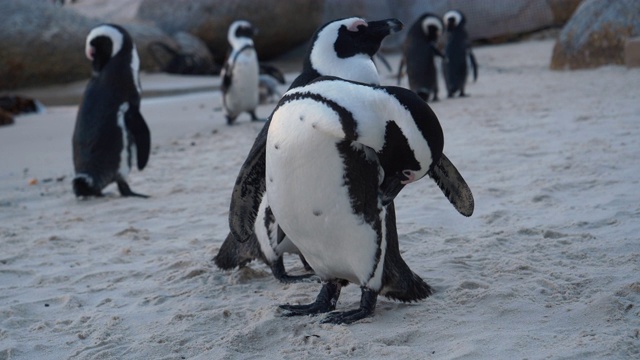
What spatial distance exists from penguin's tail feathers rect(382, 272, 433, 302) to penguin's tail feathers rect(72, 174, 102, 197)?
112 inches

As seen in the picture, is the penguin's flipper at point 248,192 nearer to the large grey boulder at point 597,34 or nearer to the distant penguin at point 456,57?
the distant penguin at point 456,57

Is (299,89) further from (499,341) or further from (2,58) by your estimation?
(2,58)

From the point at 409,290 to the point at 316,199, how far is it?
1.49 ft

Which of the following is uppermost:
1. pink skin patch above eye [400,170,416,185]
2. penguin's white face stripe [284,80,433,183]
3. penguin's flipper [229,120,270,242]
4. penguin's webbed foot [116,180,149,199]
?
penguin's white face stripe [284,80,433,183]

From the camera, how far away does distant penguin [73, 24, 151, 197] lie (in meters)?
5.34

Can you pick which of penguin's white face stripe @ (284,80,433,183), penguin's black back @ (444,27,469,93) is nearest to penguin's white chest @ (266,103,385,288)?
penguin's white face stripe @ (284,80,433,183)

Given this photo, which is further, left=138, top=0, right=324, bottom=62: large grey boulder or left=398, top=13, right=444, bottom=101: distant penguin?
left=138, top=0, right=324, bottom=62: large grey boulder

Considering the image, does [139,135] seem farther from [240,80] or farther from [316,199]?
[240,80]

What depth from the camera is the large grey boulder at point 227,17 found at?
17.6 metres

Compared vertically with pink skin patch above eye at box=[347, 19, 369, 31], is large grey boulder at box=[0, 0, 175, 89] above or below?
below

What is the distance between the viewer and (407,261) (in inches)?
129

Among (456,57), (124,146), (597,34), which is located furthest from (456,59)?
(124,146)

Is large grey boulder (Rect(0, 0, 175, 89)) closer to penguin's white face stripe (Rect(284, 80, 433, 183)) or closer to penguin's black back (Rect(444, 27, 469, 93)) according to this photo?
penguin's black back (Rect(444, 27, 469, 93))

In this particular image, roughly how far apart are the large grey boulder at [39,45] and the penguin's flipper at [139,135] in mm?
9150
